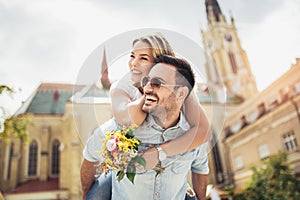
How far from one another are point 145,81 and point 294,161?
40.7 ft

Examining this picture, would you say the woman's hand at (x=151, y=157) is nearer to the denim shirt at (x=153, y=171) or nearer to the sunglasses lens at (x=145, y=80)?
the denim shirt at (x=153, y=171)

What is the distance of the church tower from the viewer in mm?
30453

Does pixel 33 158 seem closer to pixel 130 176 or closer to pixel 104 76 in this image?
pixel 104 76

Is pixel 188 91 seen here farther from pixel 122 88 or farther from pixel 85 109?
pixel 85 109

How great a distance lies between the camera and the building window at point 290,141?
465 inches

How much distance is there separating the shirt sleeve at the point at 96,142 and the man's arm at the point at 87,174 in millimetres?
36

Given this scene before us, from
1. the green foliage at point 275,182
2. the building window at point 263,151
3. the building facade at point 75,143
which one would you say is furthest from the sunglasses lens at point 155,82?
the building window at point 263,151

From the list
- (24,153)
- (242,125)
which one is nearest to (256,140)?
(242,125)

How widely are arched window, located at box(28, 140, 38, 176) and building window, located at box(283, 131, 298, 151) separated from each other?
14312mm

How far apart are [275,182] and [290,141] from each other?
2.75 metres

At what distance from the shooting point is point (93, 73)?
161cm

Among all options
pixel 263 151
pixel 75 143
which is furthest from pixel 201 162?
pixel 75 143

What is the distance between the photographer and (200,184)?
1673 mm

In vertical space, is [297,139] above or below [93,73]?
A: above
